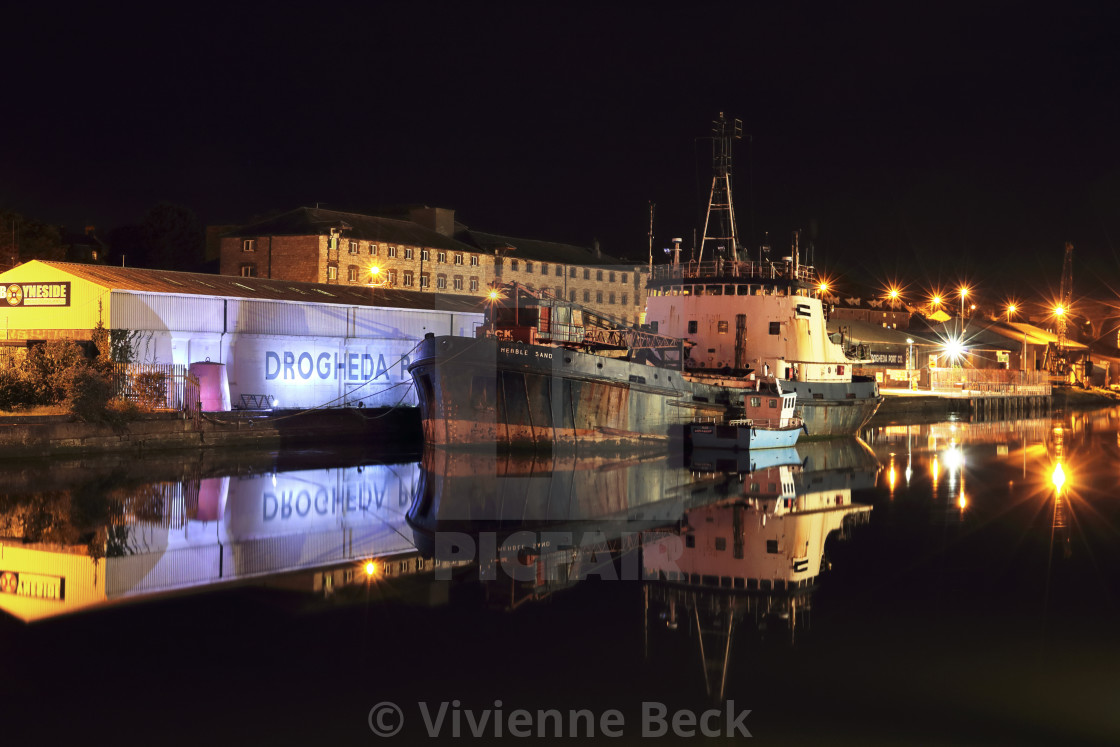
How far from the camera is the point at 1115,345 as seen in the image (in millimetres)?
106312

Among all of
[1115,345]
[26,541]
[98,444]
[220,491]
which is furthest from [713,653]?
[1115,345]

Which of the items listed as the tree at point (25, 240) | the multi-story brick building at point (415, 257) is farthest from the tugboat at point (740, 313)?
the tree at point (25, 240)

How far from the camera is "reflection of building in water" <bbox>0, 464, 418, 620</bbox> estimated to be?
1312cm

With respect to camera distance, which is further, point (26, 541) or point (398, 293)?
point (398, 293)

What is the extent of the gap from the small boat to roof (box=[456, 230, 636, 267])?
36.2 meters

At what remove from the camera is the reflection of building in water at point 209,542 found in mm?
13125

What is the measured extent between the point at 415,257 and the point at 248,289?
975 inches

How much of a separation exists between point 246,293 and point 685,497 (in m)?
18.4

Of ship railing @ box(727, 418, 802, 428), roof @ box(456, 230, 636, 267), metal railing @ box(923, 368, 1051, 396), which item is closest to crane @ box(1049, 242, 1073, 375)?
metal railing @ box(923, 368, 1051, 396)

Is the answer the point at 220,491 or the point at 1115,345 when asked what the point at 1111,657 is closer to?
the point at 220,491

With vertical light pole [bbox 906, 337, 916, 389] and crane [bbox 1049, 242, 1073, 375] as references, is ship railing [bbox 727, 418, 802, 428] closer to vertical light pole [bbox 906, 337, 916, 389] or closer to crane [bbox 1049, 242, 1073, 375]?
vertical light pole [bbox 906, 337, 916, 389]

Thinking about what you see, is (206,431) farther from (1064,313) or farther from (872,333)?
(1064,313)

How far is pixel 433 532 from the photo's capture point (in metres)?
17.2

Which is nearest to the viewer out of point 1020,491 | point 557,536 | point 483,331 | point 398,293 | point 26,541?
point 26,541
